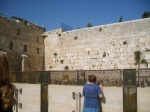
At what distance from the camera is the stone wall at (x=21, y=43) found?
62.5 ft

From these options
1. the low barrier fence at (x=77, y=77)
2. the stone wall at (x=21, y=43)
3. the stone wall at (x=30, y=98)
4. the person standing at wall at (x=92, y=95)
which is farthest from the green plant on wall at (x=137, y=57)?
the person standing at wall at (x=92, y=95)

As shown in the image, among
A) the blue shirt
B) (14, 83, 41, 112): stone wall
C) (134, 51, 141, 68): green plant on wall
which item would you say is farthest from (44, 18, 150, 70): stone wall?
the blue shirt

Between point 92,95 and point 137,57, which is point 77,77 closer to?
point 92,95

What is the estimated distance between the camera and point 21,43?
2078cm

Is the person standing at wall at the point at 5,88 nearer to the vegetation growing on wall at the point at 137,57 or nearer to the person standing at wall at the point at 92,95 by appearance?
the person standing at wall at the point at 92,95

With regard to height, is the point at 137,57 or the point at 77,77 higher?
the point at 137,57

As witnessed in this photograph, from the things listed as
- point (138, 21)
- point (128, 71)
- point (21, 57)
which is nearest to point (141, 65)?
point (138, 21)

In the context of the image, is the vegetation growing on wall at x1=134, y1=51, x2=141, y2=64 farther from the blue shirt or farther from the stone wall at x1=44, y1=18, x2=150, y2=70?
the blue shirt

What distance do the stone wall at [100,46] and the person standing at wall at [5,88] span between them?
1631 cm

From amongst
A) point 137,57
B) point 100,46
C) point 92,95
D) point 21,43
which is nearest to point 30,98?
point 92,95

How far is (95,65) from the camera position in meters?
18.9

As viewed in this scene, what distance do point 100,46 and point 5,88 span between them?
17.7 meters

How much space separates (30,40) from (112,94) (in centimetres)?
1785

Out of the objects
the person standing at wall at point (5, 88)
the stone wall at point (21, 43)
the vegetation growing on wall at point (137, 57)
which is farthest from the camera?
the stone wall at point (21, 43)
